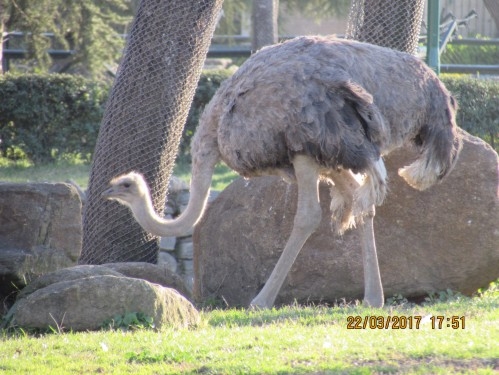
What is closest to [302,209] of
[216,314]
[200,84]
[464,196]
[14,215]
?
[216,314]

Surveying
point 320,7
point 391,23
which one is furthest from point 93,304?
point 320,7

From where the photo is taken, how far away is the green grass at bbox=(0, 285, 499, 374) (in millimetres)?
5516

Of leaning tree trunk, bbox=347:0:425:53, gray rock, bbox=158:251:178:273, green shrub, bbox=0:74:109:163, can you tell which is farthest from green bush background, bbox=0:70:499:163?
leaning tree trunk, bbox=347:0:425:53

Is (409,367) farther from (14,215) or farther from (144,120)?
(144,120)

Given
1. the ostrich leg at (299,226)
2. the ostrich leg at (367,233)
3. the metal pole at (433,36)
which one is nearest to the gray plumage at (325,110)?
the ostrich leg at (299,226)

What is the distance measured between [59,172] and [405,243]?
825 cm

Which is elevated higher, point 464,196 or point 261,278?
point 464,196

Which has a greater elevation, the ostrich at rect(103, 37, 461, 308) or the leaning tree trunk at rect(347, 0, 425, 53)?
the leaning tree trunk at rect(347, 0, 425, 53)

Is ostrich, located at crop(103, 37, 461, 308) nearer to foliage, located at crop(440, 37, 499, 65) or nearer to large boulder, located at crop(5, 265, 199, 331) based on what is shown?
large boulder, located at crop(5, 265, 199, 331)

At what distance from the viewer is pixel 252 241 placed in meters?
9.30

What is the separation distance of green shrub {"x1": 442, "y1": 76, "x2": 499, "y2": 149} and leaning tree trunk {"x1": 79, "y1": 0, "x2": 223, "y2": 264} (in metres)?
7.03

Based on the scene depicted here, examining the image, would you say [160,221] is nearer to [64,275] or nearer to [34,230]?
[64,275]

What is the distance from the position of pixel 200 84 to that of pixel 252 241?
8.20 metres
